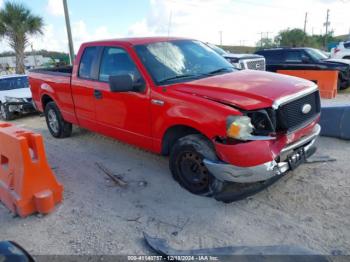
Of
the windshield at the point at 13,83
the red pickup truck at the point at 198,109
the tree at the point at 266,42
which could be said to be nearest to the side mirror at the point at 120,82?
the red pickup truck at the point at 198,109

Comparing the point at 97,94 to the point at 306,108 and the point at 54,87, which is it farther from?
the point at 306,108

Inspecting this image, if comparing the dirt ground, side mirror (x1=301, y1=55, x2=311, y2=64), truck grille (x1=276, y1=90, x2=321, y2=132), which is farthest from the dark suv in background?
truck grille (x1=276, y1=90, x2=321, y2=132)

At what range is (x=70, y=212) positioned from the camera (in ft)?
12.6

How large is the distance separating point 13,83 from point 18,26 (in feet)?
35.3

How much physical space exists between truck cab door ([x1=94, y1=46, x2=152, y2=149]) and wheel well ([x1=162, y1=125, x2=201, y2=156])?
28 centimetres

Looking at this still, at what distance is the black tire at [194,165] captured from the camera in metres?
3.71

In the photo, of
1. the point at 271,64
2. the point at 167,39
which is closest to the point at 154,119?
the point at 167,39

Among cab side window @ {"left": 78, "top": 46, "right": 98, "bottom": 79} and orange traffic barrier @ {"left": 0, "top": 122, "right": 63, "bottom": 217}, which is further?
cab side window @ {"left": 78, "top": 46, "right": 98, "bottom": 79}

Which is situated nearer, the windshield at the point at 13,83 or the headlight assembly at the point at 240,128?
the headlight assembly at the point at 240,128

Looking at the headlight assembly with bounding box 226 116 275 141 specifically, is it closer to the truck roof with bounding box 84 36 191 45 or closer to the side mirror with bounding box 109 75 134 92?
the side mirror with bounding box 109 75 134 92

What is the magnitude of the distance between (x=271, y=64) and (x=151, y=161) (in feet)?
30.5

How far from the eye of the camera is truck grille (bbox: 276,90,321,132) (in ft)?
11.6

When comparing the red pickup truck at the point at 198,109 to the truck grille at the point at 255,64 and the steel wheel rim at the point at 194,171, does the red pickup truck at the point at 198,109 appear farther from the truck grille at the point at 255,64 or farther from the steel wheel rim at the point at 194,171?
the truck grille at the point at 255,64

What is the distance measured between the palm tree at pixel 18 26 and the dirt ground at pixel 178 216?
18093 millimetres
